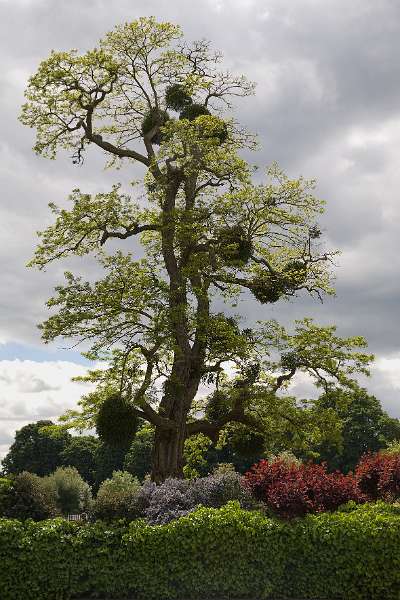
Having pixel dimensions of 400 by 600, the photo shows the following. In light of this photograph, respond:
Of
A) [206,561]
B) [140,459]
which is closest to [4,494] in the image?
[206,561]

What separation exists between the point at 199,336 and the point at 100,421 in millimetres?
4042

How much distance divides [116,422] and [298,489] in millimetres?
5128

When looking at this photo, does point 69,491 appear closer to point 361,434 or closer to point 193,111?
point 361,434

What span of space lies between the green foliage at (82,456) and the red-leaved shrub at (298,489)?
56.7 m

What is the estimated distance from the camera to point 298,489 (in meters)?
16.5

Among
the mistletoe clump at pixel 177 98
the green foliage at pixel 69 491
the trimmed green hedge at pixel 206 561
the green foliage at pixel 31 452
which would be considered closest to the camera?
the trimmed green hedge at pixel 206 561

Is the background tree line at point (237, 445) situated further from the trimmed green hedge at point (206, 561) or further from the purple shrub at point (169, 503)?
the trimmed green hedge at point (206, 561)

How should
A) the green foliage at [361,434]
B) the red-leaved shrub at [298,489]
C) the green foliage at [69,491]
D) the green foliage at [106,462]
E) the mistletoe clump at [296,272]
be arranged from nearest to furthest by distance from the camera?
the red-leaved shrub at [298,489] → the mistletoe clump at [296,272] → the green foliage at [69,491] → the green foliage at [361,434] → the green foliage at [106,462]

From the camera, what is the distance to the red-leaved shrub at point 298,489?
1614 centimetres

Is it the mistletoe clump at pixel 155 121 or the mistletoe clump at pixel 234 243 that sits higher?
the mistletoe clump at pixel 155 121

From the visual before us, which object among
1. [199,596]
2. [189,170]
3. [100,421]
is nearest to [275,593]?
[199,596]

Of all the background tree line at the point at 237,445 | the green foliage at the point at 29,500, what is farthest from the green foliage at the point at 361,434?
the green foliage at the point at 29,500

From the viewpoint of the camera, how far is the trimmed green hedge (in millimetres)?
14398

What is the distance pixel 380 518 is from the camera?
1527cm
